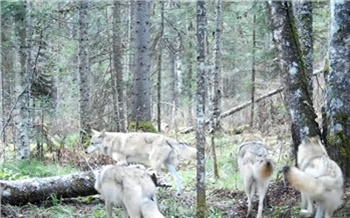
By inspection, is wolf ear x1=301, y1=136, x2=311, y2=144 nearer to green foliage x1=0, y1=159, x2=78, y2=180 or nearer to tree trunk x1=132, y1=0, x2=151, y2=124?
green foliage x1=0, y1=159, x2=78, y2=180

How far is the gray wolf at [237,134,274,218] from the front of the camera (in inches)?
291

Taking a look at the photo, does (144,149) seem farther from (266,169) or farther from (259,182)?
(266,169)

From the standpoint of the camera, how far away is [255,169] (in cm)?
760

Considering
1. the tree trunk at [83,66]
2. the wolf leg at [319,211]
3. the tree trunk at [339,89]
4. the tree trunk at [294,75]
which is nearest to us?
the wolf leg at [319,211]

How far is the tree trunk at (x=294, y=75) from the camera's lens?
8266 millimetres

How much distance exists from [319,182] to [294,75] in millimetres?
2547

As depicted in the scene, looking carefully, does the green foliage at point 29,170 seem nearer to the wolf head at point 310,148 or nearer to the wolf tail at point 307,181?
the wolf head at point 310,148

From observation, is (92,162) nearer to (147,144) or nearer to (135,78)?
(147,144)

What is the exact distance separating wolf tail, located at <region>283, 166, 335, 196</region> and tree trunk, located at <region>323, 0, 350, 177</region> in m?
1.77

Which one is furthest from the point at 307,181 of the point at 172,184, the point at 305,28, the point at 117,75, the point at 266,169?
the point at 117,75

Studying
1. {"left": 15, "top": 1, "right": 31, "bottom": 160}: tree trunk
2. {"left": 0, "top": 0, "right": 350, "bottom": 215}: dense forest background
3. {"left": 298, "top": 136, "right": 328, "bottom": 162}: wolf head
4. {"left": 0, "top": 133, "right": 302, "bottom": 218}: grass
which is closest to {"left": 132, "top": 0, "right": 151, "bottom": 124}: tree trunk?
{"left": 0, "top": 0, "right": 350, "bottom": 215}: dense forest background

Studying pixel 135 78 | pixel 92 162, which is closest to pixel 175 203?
pixel 92 162

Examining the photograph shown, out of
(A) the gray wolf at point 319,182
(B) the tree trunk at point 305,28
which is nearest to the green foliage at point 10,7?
(B) the tree trunk at point 305,28

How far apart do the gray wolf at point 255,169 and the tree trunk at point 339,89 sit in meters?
1.17
